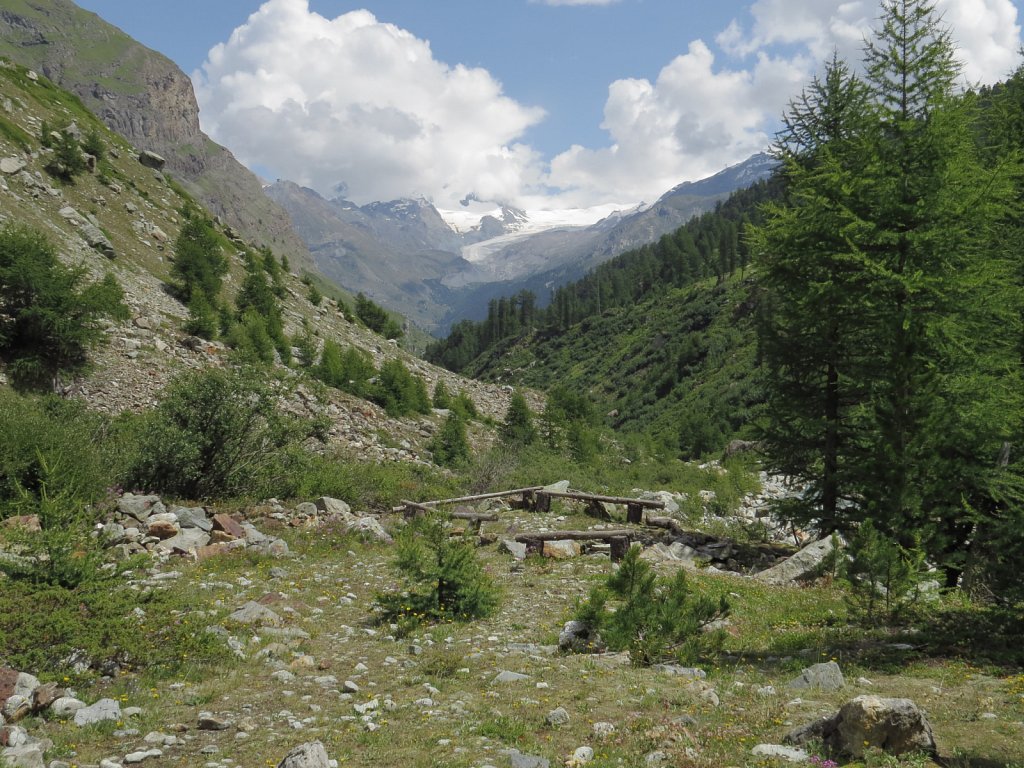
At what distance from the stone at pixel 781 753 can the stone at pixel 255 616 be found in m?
6.86

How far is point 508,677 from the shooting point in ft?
25.1

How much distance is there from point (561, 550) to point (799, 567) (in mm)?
5281

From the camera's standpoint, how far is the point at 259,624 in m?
9.11

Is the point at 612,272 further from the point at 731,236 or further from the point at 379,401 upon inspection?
the point at 379,401

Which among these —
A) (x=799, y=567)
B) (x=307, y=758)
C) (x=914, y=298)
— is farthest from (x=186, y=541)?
(x=914, y=298)

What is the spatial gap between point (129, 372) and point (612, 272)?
15716cm

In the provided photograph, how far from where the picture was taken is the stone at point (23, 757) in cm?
457

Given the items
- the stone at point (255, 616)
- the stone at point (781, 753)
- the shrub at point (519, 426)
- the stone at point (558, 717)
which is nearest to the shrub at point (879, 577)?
the stone at point (781, 753)

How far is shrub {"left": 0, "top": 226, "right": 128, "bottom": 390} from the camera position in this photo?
1991 cm

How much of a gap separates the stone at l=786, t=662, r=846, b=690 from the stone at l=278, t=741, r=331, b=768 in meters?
5.08

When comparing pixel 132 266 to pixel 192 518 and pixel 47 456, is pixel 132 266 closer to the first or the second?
pixel 47 456

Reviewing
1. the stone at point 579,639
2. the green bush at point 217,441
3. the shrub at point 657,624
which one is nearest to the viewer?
the shrub at point 657,624

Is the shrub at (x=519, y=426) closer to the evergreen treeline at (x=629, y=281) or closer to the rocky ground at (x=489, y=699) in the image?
the rocky ground at (x=489, y=699)

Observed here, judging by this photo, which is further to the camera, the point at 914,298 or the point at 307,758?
the point at 914,298
